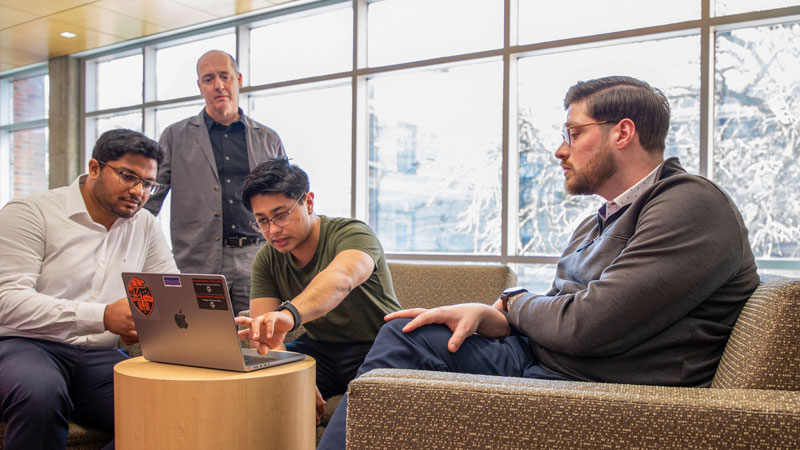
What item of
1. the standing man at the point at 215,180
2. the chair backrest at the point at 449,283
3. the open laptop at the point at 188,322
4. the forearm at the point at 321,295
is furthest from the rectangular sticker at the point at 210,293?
the standing man at the point at 215,180

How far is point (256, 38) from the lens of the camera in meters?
5.48

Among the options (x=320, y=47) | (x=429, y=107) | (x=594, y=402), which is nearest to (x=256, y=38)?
(x=320, y=47)

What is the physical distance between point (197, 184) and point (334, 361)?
5.14 feet

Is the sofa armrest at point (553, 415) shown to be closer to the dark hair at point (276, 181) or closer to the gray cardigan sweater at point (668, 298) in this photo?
the gray cardigan sweater at point (668, 298)

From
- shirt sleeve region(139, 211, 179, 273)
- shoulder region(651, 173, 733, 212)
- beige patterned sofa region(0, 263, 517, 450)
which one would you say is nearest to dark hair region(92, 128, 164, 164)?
shirt sleeve region(139, 211, 179, 273)

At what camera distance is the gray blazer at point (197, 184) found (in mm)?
3287

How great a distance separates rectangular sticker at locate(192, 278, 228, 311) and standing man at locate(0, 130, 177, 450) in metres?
0.56

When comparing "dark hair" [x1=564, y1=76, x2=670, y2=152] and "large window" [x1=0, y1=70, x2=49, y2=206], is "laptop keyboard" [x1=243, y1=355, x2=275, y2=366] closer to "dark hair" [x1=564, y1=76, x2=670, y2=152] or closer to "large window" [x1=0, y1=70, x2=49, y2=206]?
"dark hair" [x1=564, y1=76, x2=670, y2=152]

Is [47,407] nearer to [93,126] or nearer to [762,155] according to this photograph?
[762,155]

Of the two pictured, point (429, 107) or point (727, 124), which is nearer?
point (727, 124)

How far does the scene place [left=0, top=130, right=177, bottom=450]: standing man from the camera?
1.82 metres

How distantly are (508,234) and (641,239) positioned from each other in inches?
120

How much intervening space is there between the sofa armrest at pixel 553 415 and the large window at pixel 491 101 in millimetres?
3096

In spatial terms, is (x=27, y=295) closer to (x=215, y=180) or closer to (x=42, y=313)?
(x=42, y=313)
